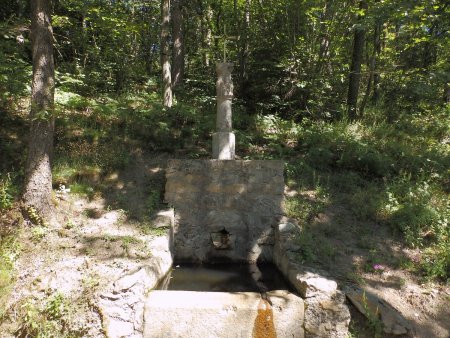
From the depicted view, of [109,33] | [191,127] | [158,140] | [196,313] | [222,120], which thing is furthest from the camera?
[109,33]

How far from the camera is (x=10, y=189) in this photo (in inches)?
212

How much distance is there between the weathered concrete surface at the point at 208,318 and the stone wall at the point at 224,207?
2283 millimetres

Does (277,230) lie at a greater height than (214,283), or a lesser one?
greater


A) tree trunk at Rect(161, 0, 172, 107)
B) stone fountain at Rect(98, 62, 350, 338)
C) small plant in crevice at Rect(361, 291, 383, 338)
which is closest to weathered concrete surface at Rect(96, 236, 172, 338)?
stone fountain at Rect(98, 62, 350, 338)

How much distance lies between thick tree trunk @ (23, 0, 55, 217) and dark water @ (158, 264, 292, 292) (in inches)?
94.2

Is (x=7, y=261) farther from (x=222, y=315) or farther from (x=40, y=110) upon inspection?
(x=222, y=315)

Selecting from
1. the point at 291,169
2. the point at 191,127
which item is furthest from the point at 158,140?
the point at 291,169

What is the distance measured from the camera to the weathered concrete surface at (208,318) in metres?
3.93

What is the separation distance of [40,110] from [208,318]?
4.04 m

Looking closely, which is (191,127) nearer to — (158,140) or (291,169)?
(158,140)

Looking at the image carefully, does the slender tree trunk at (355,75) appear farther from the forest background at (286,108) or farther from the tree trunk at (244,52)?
the tree trunk at (244,52)

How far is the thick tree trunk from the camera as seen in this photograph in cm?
519

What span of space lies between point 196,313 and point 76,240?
91.9 inches

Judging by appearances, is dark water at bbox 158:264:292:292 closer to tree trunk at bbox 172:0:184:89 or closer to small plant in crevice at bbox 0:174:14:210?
small plant in crevice at bbox 0:174:14:210
